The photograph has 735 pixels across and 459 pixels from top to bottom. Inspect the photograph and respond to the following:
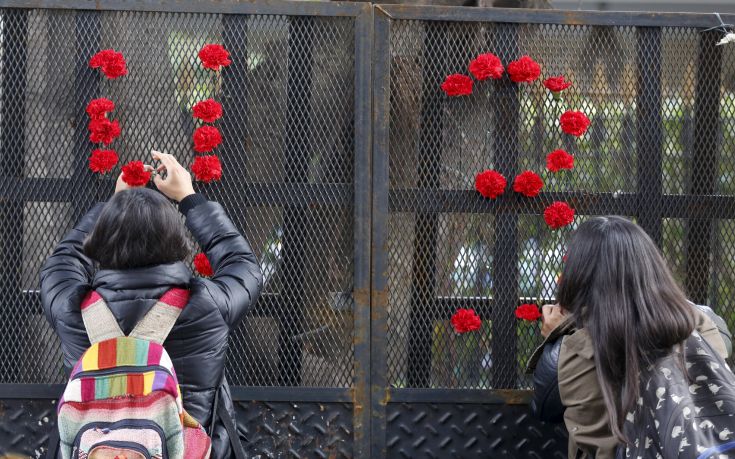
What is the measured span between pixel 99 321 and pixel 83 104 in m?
1.67

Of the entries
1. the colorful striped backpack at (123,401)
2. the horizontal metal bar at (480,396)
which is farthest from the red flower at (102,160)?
the horizontal metal bar at (480,396)

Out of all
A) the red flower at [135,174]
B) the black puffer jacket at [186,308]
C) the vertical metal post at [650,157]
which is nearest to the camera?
the black puffer jacket at [186,308]

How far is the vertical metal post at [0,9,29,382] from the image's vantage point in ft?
13.5

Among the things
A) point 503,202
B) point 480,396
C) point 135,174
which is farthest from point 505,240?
point 135,174

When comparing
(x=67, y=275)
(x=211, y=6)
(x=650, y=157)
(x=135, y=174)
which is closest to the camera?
(x=67, y=275)

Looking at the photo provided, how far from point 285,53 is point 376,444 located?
1.83m

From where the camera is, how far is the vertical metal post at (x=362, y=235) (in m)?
4.13

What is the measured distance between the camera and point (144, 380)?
8.85 feet

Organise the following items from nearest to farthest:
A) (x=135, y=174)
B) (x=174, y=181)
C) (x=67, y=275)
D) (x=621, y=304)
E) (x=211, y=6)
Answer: (x=621, y=304)
(x=67, y=275)
(x=174, y=181)
(x=135, y=174)
(x=211, y=6)

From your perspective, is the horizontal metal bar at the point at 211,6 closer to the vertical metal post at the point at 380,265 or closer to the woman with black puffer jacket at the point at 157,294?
the vertical metal post at the point at 380,265

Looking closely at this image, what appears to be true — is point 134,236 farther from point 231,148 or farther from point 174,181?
point 231,148

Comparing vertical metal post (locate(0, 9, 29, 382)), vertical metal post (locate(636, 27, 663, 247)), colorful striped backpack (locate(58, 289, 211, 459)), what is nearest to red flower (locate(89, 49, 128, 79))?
vertical metal post (locate(0, 9, 29, 382))

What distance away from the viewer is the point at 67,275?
3.09 meters

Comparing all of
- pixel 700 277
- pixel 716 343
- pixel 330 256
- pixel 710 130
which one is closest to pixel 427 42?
pixel 330 256
